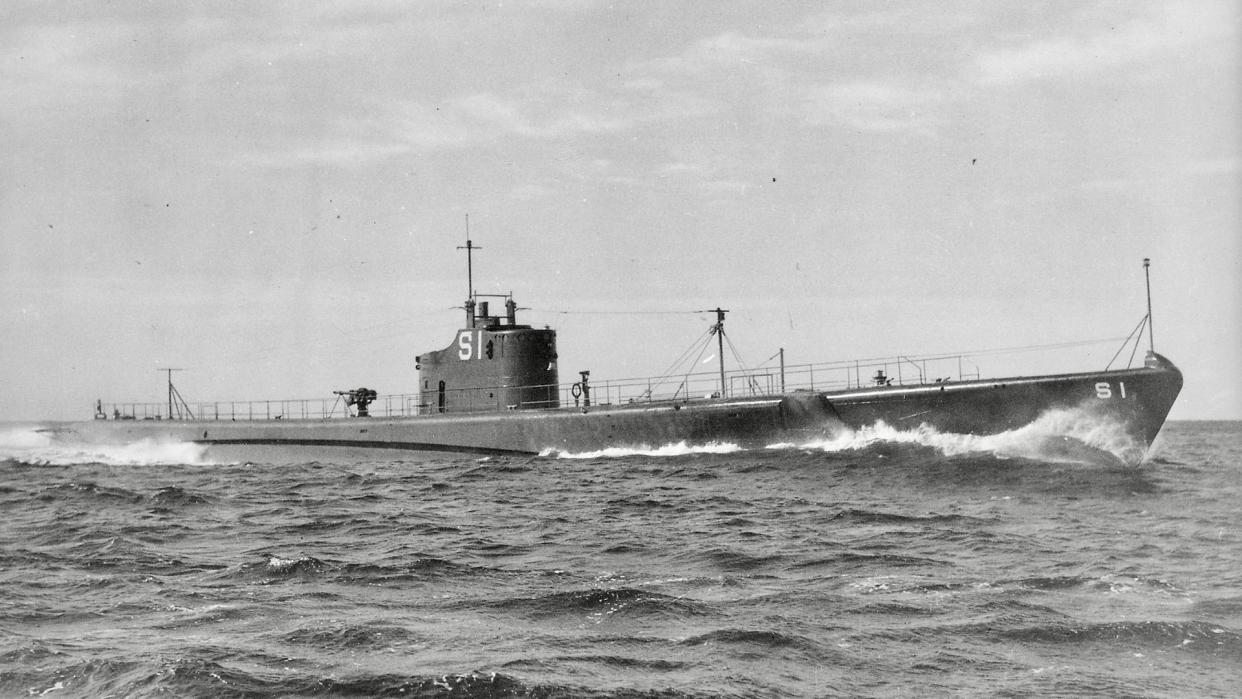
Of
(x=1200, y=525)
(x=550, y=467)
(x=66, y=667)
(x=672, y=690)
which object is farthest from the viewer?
(x=550, y=467)

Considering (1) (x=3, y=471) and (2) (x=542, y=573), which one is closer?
(2) (x=542, y=573)

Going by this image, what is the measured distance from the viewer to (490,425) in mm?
35438

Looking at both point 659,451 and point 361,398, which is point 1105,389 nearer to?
point 659,451

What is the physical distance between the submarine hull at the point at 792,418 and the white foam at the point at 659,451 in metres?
0.12

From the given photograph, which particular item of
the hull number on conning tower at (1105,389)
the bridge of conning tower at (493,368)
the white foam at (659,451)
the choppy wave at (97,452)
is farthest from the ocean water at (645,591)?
the choppy wave at (97,452)

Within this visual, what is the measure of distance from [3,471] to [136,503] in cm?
2013

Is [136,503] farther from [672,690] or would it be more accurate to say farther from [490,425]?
[672,690]

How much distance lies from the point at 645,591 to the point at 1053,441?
18.8 metres

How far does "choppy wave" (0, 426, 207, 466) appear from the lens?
143ft

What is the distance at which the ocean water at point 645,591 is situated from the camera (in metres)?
8.60

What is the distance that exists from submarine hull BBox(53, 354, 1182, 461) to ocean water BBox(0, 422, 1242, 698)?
2.89 metres

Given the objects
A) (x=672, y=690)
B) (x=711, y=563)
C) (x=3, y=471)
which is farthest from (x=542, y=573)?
(x=3, y=471)

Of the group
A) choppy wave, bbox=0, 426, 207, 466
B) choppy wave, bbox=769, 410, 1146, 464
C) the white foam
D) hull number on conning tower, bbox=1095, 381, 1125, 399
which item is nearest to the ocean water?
choppy wave, bbox=769, 410, 1146, 464

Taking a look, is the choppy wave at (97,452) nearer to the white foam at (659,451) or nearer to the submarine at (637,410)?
the submarine at (637,410)
